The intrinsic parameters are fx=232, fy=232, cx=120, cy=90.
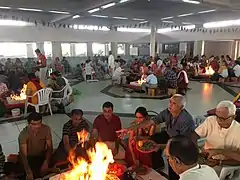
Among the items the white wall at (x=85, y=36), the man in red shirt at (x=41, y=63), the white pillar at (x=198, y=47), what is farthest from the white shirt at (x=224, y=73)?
the man in red shirt at (x=41, y=63)

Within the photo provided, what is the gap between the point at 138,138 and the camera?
2961mm

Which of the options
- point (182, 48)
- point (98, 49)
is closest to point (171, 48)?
point (182, 48)

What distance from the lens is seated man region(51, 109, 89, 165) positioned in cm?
308

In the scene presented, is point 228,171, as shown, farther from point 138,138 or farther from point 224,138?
point 138,138

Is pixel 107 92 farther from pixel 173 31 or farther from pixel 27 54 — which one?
pixel 173 31

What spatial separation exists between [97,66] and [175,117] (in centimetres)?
1114

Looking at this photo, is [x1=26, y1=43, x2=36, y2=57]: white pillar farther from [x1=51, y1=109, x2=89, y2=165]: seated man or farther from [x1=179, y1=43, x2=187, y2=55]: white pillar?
[x1=51, y1=109, x2=89, y2=165]: seated man

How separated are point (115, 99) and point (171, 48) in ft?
42.7

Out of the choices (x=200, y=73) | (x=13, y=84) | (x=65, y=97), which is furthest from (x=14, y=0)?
(x=200, y=73)

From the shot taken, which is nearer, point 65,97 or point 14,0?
point 65,97

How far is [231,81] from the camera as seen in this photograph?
11305 mm

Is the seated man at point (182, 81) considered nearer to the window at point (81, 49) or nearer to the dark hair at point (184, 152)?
the dark hair at point (184, 152)

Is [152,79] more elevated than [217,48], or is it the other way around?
[217,48]

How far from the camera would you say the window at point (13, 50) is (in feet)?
40.7
